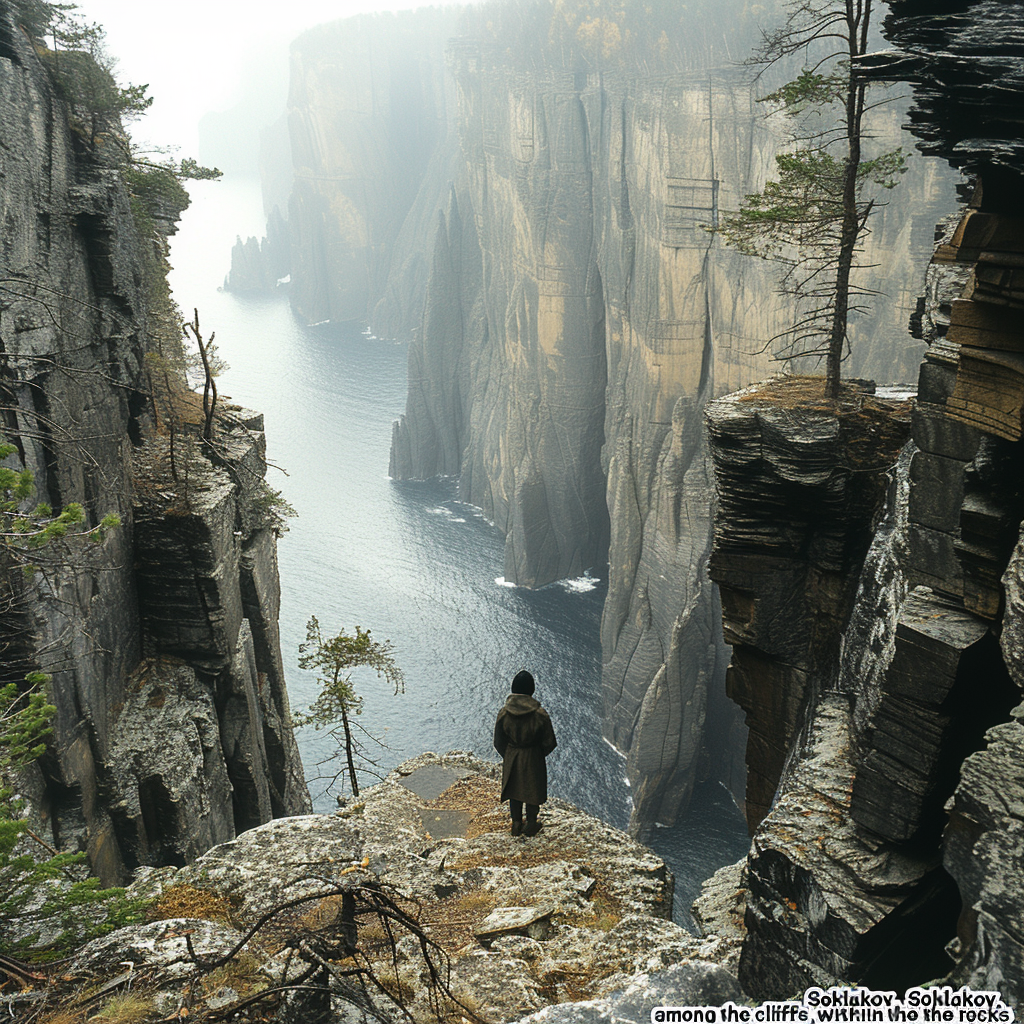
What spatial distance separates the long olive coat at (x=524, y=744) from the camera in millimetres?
9508

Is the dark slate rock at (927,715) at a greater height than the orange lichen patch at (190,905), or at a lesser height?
greater

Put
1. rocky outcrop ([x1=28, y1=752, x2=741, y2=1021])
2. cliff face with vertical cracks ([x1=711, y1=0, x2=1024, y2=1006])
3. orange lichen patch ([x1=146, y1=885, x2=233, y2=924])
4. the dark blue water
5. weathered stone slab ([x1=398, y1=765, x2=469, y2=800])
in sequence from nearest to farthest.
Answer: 1. rocky outcrop ([x1=28, y1=752, x2=741, y2=1021])
2. cliff face with vertical cracks ([x1=711, y1=0, x2=1024, y2=1006])
3. orange lichen patch ([x1=146, y1=885, x2=233, y2=924])
4. weathered stone slab ([x1=398, y1=765, x2=469, y2=800])
5. the dark blue water

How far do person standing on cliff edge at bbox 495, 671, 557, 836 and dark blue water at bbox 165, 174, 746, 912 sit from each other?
12433 millimetres

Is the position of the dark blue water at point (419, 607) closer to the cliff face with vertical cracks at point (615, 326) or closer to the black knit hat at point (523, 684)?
the cliff face with vertical cracks at point (615, 326)

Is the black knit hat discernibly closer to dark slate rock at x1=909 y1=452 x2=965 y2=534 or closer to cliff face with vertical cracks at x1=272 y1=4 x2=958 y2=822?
dark slate rock at x1=909 y1=452 x2=965 y2=534

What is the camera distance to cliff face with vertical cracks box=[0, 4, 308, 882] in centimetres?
1109

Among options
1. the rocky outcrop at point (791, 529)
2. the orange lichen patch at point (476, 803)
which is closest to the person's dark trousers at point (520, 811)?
the orange lichen patch at point (476, 803)

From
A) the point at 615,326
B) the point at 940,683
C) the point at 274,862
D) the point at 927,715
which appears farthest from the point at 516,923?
the point at 615,326

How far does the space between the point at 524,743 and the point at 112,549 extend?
8.04 metres

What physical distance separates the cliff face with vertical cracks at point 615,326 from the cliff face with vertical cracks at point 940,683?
2234 cm

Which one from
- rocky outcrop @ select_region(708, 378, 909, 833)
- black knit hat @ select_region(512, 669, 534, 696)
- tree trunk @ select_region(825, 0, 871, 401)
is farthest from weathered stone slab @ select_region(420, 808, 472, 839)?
tree trunk @ select_region(825, 0, 871, 401)

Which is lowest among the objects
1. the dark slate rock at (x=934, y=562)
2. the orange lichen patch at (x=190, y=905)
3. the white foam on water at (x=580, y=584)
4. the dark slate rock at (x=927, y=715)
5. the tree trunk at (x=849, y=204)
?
the white foam on water at (x=580, y=584)

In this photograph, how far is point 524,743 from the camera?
31.3 ft

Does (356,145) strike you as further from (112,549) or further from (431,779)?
(431,779)
